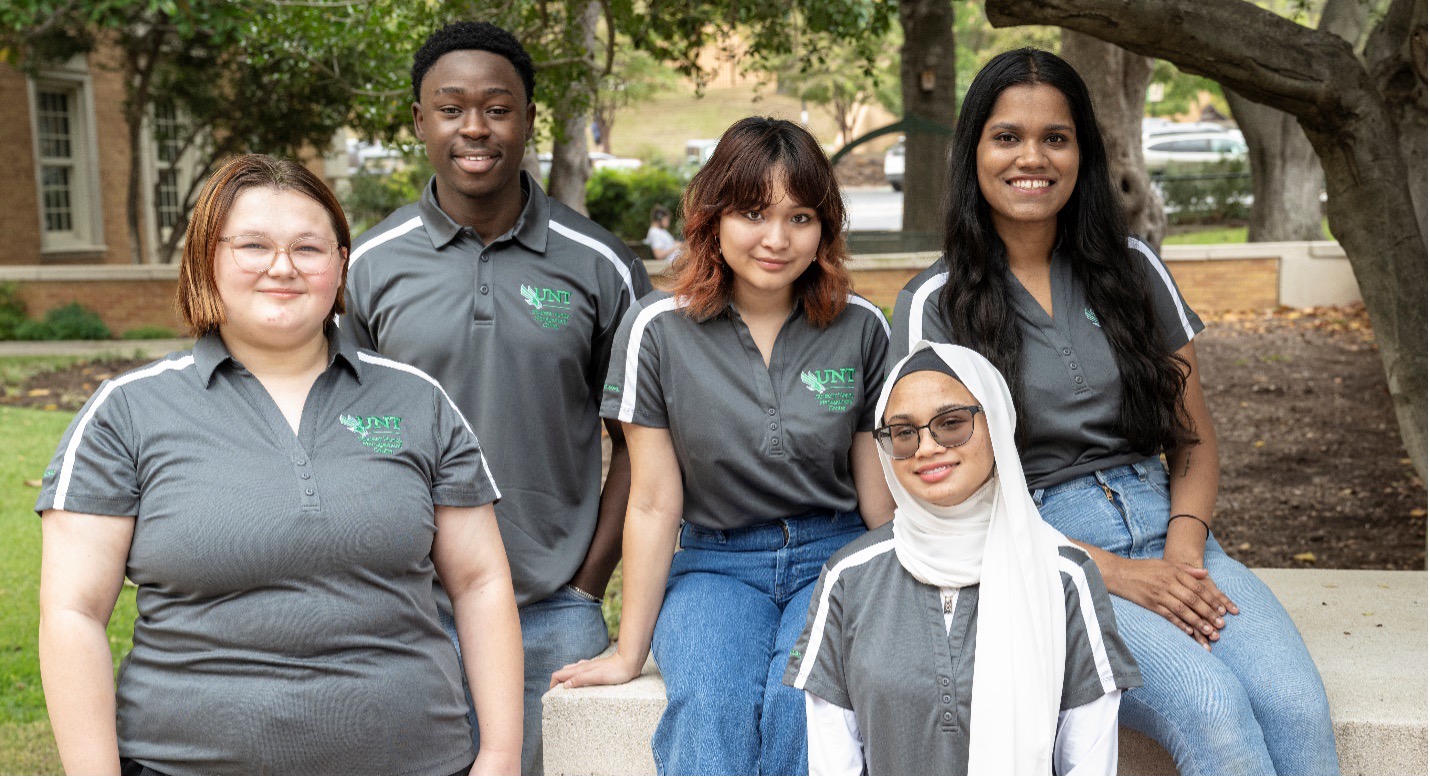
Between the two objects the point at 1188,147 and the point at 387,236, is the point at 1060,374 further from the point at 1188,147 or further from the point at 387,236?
the point at 1188,147

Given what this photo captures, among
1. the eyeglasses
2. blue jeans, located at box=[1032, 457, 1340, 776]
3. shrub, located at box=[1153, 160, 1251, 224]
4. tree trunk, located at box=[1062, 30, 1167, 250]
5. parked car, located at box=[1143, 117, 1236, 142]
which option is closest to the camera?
the eyeglasses

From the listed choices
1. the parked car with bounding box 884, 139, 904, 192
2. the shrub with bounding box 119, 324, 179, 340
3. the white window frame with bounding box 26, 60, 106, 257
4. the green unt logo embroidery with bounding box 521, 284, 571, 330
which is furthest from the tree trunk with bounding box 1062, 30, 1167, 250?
the parked car with bounding box 884, 139, 904, 192

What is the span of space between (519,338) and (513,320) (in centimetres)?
5

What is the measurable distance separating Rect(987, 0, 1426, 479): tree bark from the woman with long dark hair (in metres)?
0.59

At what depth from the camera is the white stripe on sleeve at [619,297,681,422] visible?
320cm

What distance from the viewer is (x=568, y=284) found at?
3494mm

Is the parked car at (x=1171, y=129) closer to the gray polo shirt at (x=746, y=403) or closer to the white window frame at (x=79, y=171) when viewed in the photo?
the white window frame at (x=79, y=171)

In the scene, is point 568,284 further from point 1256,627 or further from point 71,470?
point 1256,627

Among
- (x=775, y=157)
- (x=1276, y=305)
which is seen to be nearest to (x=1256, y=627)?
(x=775, y=157)

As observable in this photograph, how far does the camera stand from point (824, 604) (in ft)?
8.98

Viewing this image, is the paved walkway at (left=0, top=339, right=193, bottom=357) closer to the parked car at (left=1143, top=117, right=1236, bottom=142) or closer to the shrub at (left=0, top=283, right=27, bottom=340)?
the shrub at (left=0, top=283, right=27, bottom=340)

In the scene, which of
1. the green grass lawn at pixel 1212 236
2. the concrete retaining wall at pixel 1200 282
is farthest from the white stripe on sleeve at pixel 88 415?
the green grass lawn at pixel 1212 236

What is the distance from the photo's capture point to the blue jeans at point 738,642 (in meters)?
2.94

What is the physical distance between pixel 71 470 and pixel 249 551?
0.34m
